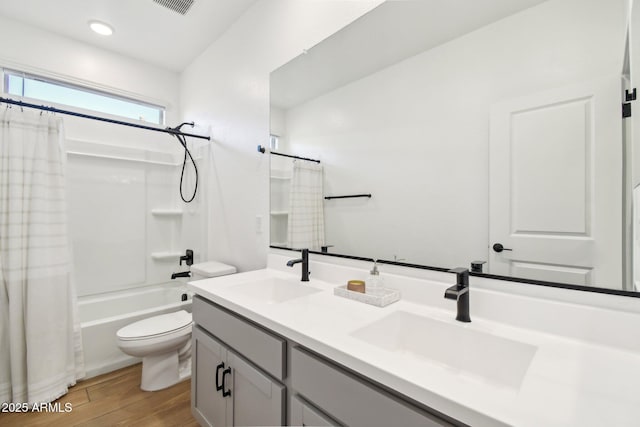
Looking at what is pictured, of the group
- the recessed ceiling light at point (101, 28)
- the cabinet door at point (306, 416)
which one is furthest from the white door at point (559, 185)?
the recessed ceiling light at point (101, 28)

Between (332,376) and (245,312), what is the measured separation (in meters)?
0.46

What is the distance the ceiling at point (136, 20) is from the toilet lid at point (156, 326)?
7.73 ft

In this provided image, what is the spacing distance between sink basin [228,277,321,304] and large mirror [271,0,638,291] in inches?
10.7

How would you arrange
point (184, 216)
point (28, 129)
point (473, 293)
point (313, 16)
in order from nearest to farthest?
point (473, 293)
point (313, 16)
point (28, 129)
point (184, 216)

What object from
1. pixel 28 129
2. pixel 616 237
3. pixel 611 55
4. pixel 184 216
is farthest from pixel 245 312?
pixel 184 216

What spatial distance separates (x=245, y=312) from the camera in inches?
43.3

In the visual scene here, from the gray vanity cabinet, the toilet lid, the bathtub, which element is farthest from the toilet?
the gray vanity cabinet

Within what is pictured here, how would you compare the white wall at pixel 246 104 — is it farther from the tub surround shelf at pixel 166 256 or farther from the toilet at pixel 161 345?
the tub surround shelf at pixel 166 256

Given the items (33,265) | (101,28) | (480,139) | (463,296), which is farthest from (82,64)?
(463,296)

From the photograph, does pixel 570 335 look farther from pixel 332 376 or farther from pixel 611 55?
pixel 611 55

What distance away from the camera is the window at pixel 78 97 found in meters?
2.36

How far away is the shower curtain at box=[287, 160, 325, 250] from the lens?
5.41ft

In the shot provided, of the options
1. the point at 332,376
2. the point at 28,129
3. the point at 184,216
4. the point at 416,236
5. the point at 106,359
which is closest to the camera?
the point at 332,376

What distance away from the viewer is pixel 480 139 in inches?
41.0
